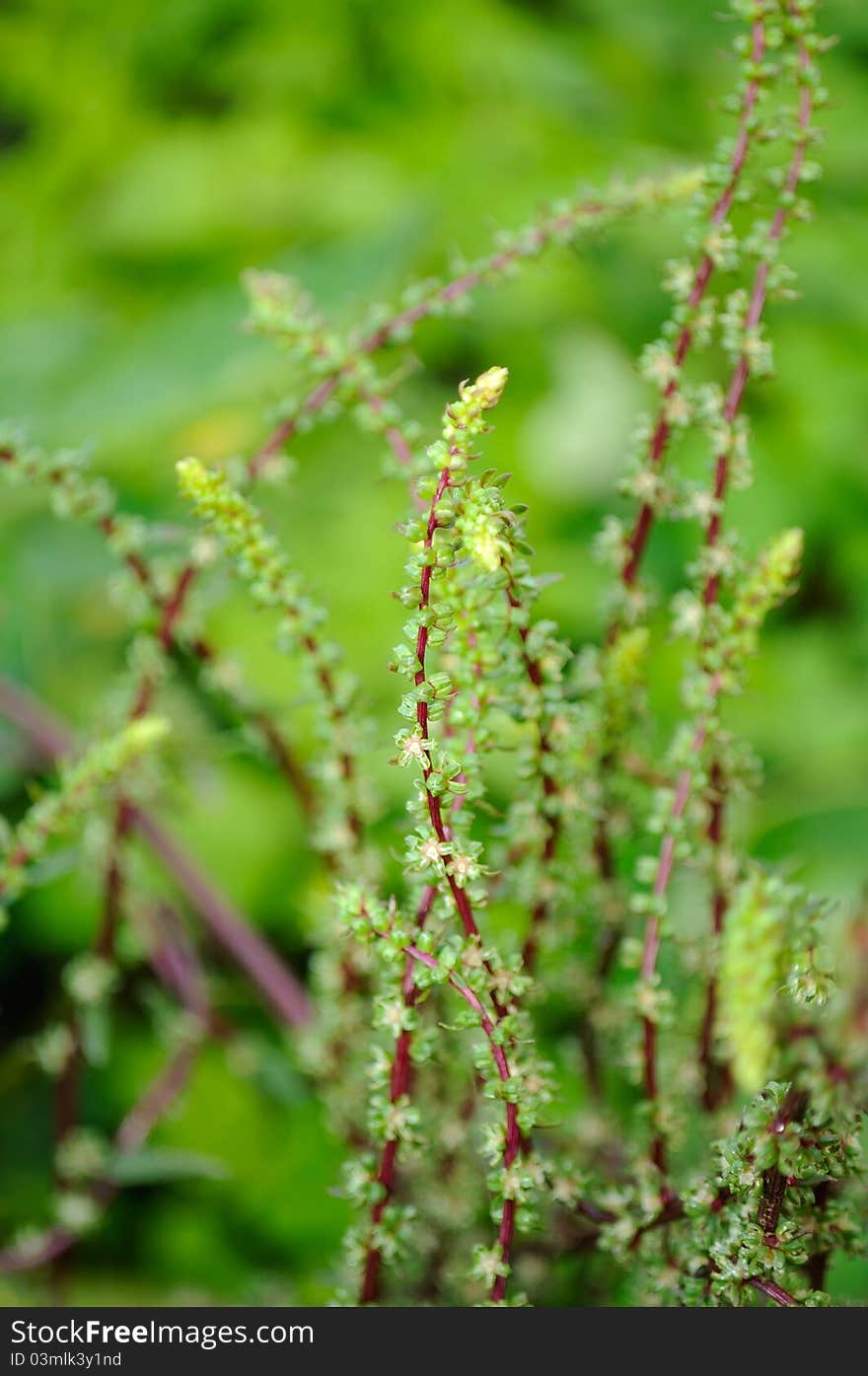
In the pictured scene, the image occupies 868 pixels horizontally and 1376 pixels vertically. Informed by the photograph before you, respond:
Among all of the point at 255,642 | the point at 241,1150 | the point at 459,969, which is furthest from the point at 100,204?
the point at 459,969

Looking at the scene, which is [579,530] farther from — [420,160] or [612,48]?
[612,48]

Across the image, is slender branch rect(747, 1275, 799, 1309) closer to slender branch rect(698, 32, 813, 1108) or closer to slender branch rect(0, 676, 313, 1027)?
slender branch rect(698, 32, 813, 1108)

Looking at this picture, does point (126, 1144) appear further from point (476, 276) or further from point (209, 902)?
point (476, 276)

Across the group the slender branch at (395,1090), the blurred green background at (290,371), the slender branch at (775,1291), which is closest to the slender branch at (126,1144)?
the blurred green background at (290,371)

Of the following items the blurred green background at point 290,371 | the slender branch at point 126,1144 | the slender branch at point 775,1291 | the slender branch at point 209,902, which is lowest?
the slender branch at point 775,1291

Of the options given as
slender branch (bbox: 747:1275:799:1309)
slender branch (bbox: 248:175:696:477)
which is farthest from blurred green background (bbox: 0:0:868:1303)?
slender branch (bbox: 747:1275:799:1309)

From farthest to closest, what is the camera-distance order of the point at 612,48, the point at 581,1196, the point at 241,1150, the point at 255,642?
the point at 612,48 → the point at 255,642 → the point at 241,1150 → the point at 581,1196

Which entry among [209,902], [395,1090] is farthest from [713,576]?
[209,902]

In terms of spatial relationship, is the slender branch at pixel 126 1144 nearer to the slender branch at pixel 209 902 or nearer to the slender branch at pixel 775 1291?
the slender branch at pixel 209 902
